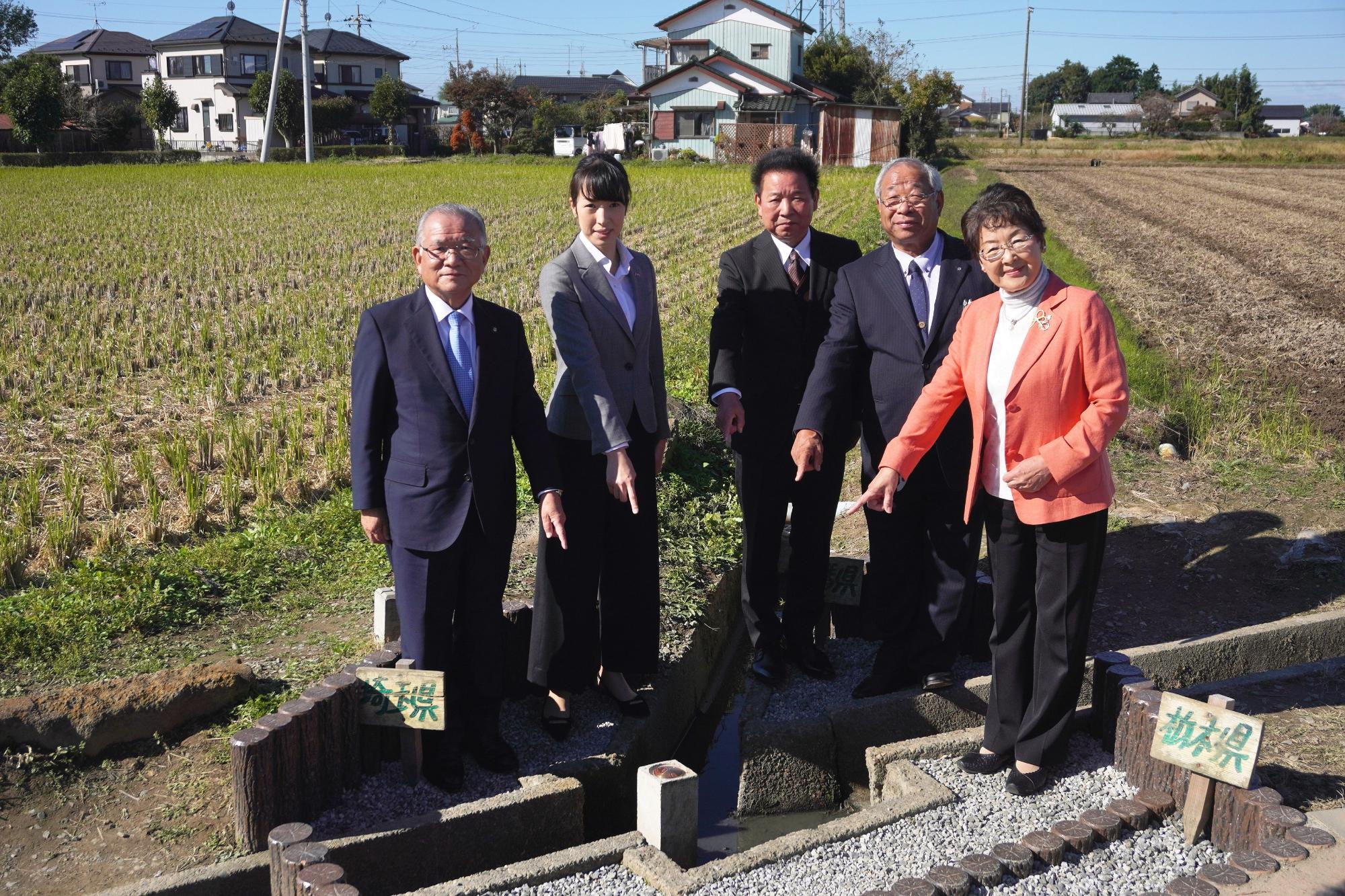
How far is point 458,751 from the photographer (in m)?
3.56

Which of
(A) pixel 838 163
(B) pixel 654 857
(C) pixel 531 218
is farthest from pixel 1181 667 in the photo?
(A) pixel 838 163

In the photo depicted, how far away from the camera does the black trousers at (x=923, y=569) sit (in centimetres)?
409

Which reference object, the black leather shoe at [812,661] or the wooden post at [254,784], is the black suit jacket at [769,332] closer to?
the black leather shoe at [812,661]

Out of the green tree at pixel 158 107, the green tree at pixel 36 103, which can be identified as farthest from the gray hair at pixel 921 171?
the green tree at pixel 158 107

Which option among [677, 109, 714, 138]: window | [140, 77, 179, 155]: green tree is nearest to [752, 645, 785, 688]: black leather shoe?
[677, 109, 714, 138]: window

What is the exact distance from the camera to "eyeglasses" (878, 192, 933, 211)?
386cm

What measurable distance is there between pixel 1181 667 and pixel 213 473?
17.3ft

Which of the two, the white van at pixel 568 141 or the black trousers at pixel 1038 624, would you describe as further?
the white van at pixel 568 141

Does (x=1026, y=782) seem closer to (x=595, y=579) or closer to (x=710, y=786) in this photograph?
(x=710, y=786)

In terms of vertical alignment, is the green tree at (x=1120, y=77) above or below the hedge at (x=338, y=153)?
Answer: above

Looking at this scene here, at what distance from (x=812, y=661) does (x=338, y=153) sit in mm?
48062

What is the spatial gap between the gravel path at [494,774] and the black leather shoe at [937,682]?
113 centimetres

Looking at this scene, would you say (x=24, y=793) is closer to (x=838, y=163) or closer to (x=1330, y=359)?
(x=1330, y=359)

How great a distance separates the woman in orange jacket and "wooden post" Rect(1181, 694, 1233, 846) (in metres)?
0.42
